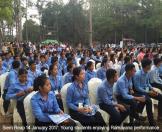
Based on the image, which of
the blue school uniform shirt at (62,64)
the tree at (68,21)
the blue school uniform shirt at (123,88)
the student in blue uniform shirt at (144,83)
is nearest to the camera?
the blue school uniform shirt at (123,88)

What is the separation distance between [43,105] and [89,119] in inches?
34.1

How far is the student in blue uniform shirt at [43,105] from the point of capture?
196 inches

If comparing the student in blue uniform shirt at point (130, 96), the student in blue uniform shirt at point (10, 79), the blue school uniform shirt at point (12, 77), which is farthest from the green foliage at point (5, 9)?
the student in blue uniform shirt at point (130, 96)

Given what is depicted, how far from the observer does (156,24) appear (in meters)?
37.8

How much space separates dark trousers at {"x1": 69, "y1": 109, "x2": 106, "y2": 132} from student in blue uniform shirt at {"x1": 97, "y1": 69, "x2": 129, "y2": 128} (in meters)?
0.30

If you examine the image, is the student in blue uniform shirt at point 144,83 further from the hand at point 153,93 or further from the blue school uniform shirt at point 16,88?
the blue school uniform shirt at point 16,88

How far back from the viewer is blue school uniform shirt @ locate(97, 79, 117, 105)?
5.99m

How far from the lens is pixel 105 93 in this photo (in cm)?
599

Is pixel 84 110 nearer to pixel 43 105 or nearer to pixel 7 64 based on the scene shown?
pixel 43 105

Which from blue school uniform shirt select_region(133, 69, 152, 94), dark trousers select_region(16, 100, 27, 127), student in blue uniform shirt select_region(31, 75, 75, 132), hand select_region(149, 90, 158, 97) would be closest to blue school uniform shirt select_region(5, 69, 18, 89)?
dark trousers select_region(16, 100, 27, 127)

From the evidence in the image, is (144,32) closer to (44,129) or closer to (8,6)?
(8,6)

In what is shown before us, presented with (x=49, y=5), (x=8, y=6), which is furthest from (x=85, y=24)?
(x=8, y=6)

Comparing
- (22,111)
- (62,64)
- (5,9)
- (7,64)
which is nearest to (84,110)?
(22,111)

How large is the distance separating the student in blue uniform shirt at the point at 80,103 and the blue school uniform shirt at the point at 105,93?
0.81 ft
